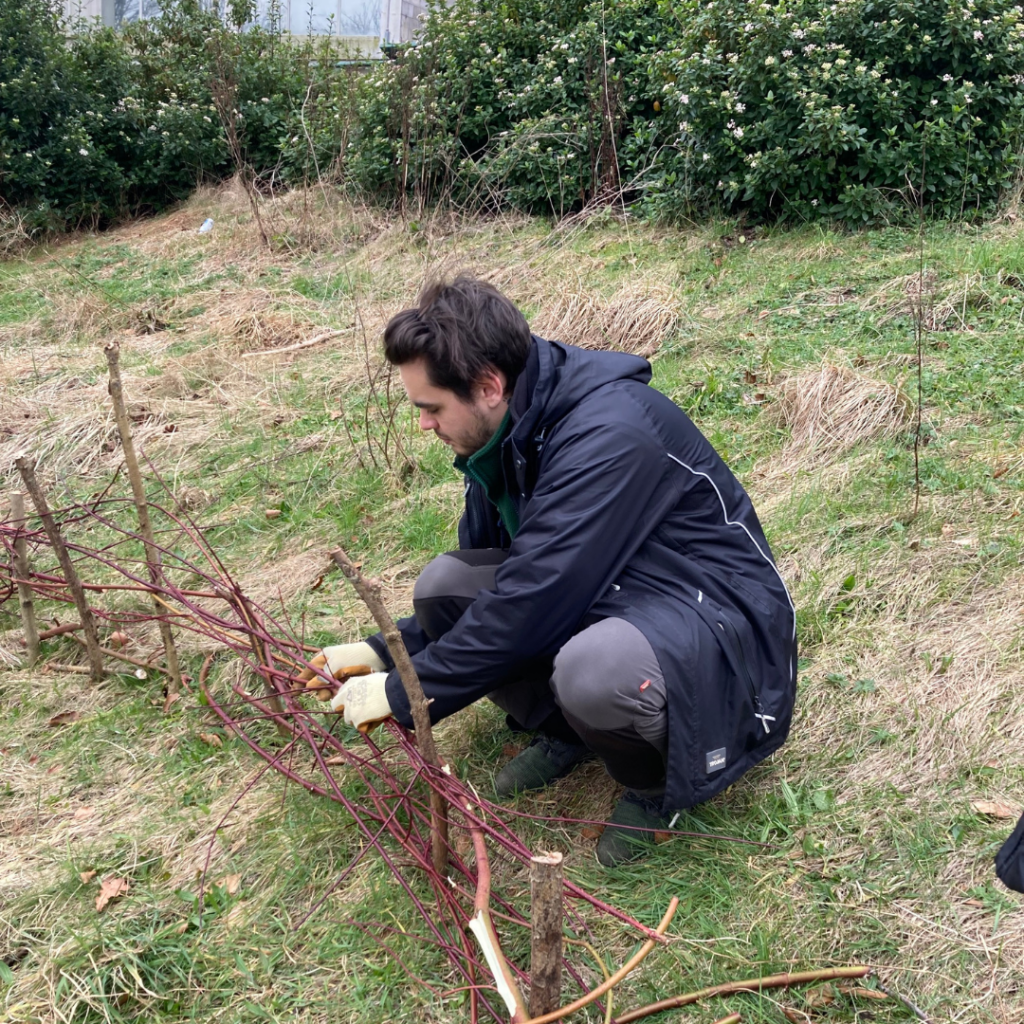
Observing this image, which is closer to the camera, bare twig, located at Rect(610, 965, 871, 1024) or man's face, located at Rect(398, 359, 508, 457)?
bare twig, located at Rect(610, 965, 871, 1024)

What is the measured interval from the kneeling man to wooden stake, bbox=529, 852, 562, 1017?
591 mm

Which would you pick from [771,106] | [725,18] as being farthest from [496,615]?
[725,18]

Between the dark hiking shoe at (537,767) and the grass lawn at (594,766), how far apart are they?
0.24ft

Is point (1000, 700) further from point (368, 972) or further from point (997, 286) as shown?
point (997, 286)

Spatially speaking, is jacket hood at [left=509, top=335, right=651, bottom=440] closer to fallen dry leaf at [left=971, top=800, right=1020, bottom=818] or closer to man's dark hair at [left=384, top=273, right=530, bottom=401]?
man's dark hair at [left=384, top=273, right=530, bottom=401]

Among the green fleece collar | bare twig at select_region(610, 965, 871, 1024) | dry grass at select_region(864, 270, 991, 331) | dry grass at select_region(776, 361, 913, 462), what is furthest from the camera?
dry grass at select_region(864, 270, 991, 331)

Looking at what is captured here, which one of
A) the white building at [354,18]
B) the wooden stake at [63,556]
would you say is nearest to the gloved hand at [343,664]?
the wooden stake at [63,556]

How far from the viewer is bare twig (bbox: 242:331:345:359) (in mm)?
6023

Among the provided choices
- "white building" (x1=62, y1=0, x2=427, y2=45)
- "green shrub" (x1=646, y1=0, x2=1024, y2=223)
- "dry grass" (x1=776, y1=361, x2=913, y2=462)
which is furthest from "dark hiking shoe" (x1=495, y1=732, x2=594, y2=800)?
"white building" (x1=62, y1=0, x2=427, y2=45)

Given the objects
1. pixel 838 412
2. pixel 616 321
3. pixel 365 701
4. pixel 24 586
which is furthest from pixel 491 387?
pixel 616 321

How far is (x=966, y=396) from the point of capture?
4223 mm

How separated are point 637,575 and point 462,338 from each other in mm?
709

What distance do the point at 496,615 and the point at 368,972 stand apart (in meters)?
0.84

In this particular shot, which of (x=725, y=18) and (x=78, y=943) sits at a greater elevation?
(x=725, y=18)
